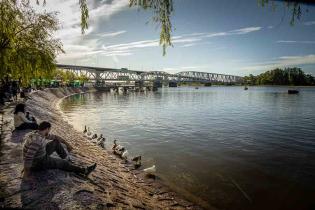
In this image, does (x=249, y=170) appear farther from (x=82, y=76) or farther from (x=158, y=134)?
(x=82, y=76)

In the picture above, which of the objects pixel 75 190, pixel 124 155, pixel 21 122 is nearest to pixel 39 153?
pixel 75 190

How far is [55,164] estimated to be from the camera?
325 inches

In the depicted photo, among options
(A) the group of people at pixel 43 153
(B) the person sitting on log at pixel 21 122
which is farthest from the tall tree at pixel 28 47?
(A) the group of people at pixel 43 153

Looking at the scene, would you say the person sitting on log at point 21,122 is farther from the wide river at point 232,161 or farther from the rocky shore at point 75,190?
the wide river at point 232,161

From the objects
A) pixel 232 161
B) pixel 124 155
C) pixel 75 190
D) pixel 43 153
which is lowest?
pixel 232 161

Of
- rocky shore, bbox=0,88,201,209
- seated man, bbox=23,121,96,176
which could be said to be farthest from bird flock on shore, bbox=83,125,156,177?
seated man, bbox=23,121,96,176

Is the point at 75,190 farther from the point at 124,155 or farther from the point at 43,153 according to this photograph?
the point at 124,155

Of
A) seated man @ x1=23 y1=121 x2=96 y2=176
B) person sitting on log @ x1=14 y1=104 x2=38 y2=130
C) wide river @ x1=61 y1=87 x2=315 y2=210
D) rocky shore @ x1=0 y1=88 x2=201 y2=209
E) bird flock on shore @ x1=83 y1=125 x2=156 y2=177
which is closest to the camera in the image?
rocky shore @ x1=0 y1=88 x2=201 y2=209

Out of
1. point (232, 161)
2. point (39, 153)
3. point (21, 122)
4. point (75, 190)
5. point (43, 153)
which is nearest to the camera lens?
point (75, 190)

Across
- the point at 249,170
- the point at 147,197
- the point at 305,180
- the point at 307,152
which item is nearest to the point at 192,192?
the point at 147,197

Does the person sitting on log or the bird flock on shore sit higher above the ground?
the person sitting on log

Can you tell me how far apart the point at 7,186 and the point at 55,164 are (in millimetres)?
1493

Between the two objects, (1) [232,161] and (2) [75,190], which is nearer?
(2) [75,190]

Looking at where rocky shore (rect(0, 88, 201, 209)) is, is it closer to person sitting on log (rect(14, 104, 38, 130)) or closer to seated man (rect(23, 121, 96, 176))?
seated man (rect(23, 121, 96, 176))
